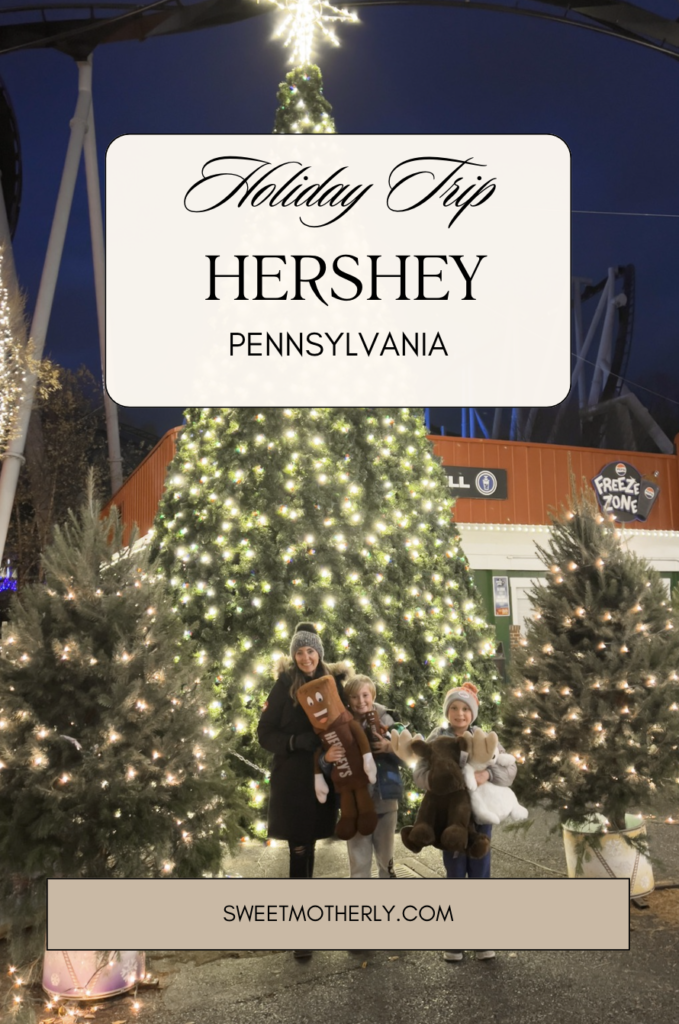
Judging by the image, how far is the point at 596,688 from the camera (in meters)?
4.70

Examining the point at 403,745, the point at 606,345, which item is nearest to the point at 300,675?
the point at 403,745

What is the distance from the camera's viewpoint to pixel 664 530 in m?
13.2

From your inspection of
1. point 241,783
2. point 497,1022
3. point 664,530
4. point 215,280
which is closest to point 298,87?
point 215,280

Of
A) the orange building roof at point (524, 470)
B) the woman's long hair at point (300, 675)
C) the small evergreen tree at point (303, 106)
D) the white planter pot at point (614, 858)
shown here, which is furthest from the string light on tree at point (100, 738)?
the orange building roof at point (524, 470)

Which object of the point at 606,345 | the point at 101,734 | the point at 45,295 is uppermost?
the point at 606,345

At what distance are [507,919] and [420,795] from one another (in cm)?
195

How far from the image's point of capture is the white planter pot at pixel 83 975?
3.45 meters

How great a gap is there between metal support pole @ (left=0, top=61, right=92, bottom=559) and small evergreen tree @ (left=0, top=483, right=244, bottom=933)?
7778 millimetres

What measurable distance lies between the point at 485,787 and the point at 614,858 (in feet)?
4.66

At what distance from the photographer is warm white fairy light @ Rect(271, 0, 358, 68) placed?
5.24m

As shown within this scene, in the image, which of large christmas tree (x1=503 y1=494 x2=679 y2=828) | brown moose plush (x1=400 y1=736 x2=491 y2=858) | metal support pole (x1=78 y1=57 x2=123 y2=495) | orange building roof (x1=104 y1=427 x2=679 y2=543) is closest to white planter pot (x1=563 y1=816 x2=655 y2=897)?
large christmas tree (x1=503 y1=494 x2=679 y2=828)

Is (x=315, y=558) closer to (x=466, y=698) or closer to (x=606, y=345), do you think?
(x=466, y=698)

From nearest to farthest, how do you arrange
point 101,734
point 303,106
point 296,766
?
point 101,734, point 296,766, point 303,106

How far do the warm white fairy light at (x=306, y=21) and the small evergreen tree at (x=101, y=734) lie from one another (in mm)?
3689
